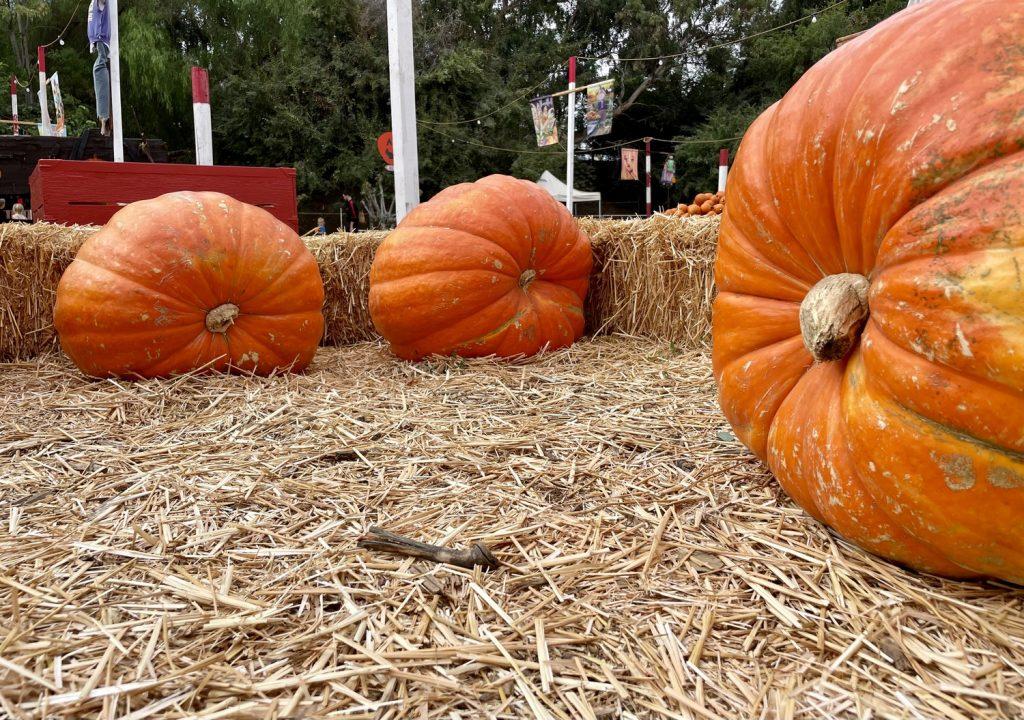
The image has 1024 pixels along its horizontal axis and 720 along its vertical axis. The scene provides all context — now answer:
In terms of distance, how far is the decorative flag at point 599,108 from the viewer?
488 inches

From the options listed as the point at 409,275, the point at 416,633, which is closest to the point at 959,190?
the point at 416,633

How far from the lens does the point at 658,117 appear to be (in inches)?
882

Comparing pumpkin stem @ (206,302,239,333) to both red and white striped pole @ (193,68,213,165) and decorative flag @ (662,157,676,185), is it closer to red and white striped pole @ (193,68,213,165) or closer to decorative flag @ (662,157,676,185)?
red and white striped pole @ (193,68,213,165)

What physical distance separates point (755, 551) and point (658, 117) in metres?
23.0

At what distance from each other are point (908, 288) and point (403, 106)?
4.78 meters

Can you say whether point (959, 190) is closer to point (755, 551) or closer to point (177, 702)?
point (755, 551)

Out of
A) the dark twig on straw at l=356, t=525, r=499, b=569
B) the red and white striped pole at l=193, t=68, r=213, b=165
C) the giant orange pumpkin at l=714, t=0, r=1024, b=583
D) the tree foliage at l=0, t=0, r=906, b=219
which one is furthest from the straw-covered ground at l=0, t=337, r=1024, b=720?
the tree foliage at l=0, t=0, r=906, b=219

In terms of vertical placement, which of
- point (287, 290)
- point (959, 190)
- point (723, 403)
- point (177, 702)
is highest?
point (959, 190)

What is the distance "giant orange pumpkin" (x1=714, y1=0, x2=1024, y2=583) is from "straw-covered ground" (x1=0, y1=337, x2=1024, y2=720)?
0.16 m

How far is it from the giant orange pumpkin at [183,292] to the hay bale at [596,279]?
0.68 metres

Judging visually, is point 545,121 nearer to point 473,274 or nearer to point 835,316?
point 473,274

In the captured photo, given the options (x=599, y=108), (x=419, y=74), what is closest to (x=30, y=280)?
(x=599, y=108)

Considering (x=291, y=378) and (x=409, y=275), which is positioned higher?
(x=409, y=275)

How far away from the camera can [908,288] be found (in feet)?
3.52
